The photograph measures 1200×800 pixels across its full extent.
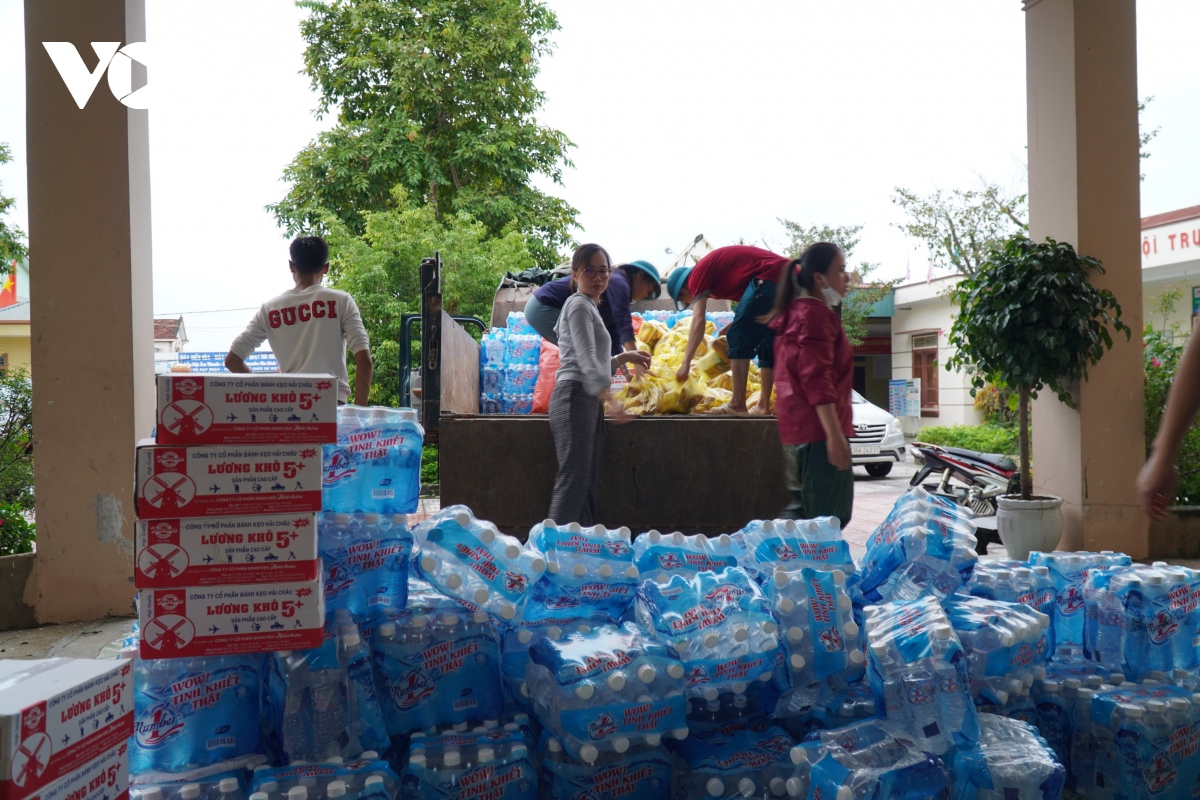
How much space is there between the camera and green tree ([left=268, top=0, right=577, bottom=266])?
697 inches

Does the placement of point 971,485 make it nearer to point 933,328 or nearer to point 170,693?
point 170,693

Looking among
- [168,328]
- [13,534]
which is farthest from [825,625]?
[168,328]

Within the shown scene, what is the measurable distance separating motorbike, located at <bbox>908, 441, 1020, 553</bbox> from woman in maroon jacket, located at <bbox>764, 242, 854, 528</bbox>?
3.73 meters

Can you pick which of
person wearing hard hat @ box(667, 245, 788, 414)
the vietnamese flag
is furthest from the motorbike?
the vietnamese flag

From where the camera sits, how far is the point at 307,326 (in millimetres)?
3859

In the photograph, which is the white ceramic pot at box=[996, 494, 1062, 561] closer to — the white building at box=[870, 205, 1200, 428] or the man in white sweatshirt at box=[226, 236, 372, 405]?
the man in white sweatshirt at box=[226, 236, 372, 405]

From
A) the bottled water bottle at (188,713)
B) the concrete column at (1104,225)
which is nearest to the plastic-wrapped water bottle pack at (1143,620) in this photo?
the bottled water bottle at (188,713)

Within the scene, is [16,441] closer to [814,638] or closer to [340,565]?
[340,565]

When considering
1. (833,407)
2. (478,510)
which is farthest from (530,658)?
(478,510)

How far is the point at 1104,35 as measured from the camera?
223 inches

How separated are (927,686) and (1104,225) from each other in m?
4.99

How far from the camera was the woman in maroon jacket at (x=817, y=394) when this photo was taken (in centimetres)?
334

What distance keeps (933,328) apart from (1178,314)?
6965mm

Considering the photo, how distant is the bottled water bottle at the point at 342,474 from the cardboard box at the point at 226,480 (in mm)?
328
